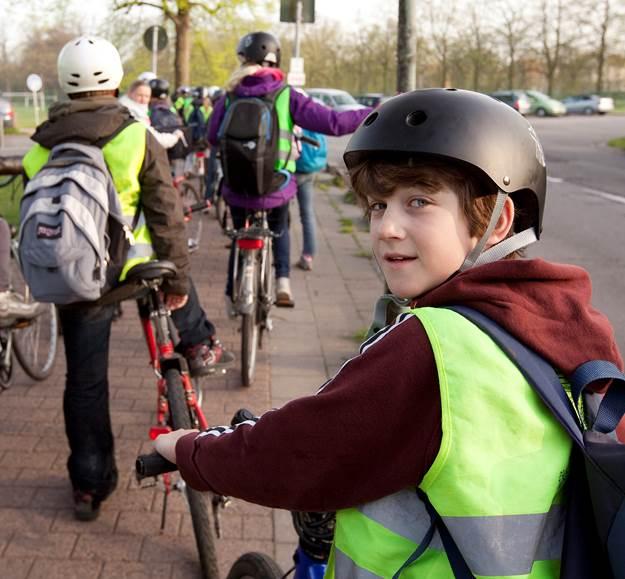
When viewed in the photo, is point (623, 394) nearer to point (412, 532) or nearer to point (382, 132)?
point (412, 532)

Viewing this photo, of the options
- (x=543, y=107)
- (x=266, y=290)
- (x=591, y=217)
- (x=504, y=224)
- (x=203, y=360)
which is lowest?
(x=543, y=107)

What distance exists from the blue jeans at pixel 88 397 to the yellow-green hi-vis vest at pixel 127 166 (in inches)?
8.9

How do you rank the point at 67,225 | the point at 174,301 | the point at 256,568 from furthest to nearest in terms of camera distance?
the point at 174,301 < the point at 67,225 < the point at 256,568

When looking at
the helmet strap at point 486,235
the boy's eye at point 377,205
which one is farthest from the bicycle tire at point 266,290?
the helmet strap at point 486,235

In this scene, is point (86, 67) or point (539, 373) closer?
point (539, 373)

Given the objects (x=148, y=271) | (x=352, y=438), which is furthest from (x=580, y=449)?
(x=148, y=271)

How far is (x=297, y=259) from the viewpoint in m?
9.56

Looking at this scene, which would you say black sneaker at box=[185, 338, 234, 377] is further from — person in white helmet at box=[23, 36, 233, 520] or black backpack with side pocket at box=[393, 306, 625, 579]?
black backpack with side pocket at box=[393, 306, 625, 579]

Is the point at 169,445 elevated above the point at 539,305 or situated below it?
below

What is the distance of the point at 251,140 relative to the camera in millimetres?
5742

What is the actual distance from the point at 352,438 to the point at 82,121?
242 centimetres

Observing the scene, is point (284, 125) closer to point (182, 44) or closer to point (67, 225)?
point (67, 225)

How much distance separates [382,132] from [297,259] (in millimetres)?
7832

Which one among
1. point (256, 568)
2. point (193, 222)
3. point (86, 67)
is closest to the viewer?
point (256, 568)
